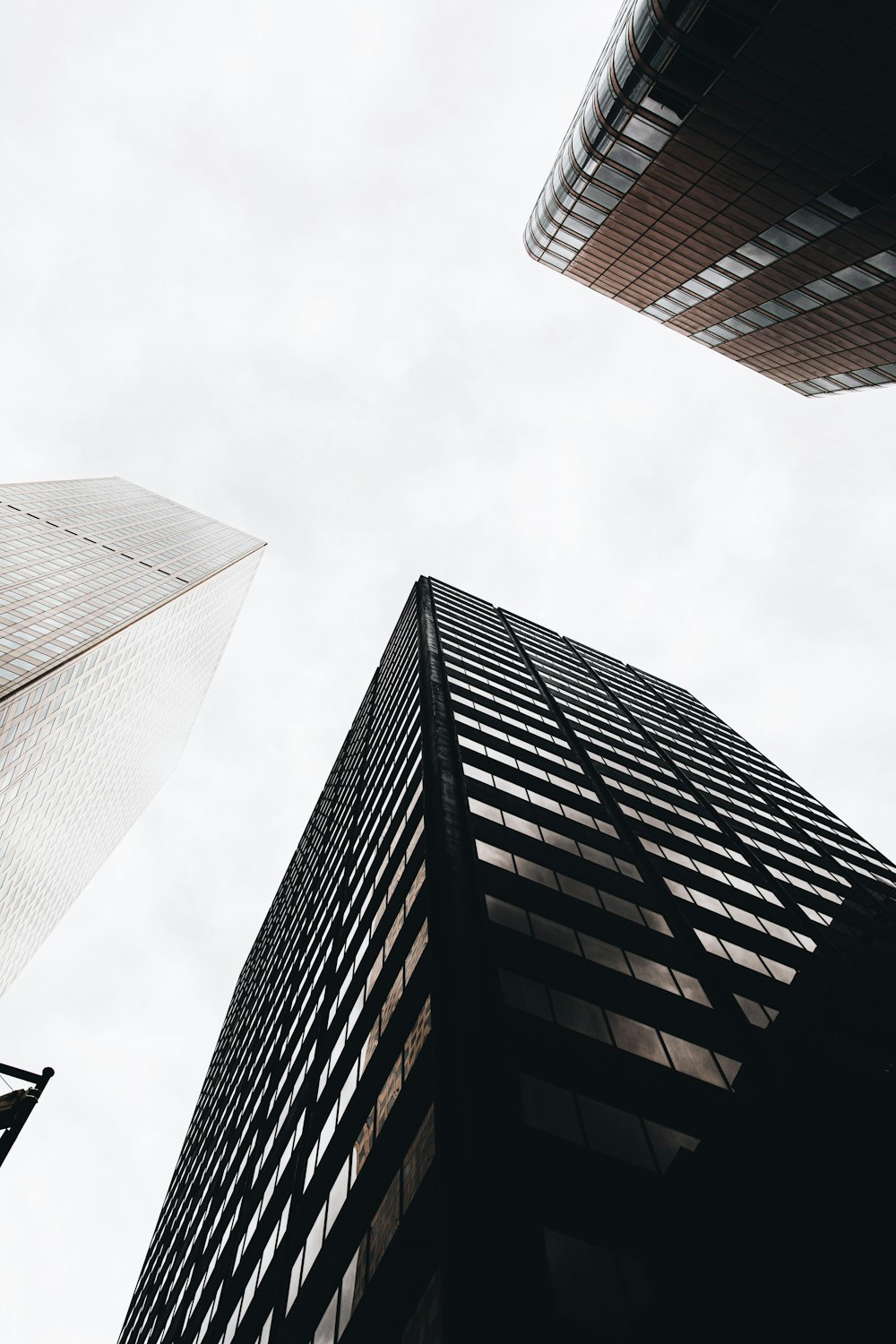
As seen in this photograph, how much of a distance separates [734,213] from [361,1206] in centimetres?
3689

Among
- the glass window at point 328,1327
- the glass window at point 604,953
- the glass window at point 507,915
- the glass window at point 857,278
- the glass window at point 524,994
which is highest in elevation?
the glass window at point 857,278

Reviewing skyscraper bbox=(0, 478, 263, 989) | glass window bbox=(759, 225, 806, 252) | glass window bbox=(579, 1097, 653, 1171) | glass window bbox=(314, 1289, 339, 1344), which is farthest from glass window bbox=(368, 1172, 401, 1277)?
skyscraper bbox=(0, 478, 263, 989)

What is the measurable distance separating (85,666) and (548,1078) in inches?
2594

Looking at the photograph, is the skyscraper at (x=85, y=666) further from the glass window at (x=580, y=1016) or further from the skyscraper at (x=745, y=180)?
the skyscraper at (x=745, y=180)

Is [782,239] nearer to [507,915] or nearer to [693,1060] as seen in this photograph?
[507,915]

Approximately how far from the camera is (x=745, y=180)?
2611 centimetres

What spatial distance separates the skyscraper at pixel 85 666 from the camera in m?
64.3

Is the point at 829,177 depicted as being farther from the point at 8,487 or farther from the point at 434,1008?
the point at 8,487

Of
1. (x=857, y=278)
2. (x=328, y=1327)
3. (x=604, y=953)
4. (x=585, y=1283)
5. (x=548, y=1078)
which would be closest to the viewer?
(x=585, y=1283)

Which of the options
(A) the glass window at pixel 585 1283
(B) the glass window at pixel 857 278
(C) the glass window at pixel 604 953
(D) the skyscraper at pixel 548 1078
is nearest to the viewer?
(A) the glass window at pixel 585 1283

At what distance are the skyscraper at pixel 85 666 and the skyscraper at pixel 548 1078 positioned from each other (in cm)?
3870

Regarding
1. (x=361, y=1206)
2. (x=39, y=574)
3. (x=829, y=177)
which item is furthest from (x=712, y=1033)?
(x=39, y=574)

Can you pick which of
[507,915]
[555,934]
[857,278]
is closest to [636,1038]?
[555,934]

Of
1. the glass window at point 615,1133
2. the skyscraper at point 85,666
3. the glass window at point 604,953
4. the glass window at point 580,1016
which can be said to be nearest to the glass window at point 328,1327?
the glass window at point 615,1133
